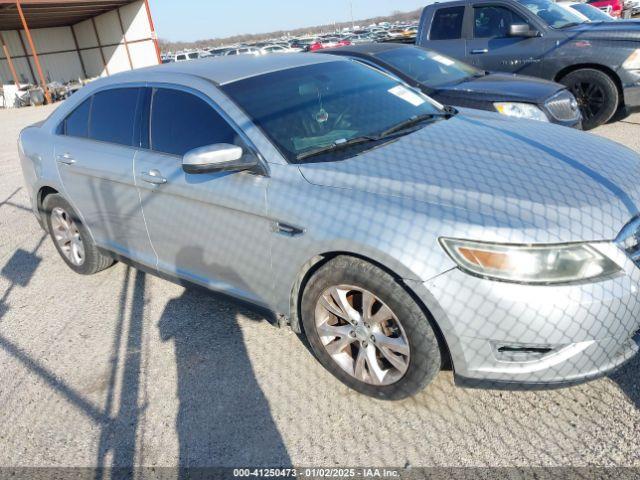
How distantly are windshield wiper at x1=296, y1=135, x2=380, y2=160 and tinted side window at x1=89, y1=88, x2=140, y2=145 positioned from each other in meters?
1.37

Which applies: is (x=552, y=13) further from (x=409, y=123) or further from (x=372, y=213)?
(x=372, y=213)

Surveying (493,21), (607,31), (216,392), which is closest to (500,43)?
(493,21)

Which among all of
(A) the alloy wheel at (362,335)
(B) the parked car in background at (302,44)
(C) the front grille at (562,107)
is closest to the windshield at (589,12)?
(C) the front grille at (562,107)

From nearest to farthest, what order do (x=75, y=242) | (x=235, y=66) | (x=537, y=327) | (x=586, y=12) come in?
(x=537, y=327) → (x=235, y=66) → (x=75, y=242) → (x=586, y=12)

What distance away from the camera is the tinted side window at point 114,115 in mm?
3377

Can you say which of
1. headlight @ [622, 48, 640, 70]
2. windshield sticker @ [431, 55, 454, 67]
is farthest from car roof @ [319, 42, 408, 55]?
headlight @ [622, 48, 640, 70]

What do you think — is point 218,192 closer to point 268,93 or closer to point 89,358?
point 268,93

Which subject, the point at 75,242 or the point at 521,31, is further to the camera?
the point at 521,31

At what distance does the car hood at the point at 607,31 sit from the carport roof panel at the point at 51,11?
811 inches

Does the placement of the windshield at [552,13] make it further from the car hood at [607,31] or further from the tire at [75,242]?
the tire at [75,242]

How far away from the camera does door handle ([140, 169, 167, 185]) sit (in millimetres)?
3041

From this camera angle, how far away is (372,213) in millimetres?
2250

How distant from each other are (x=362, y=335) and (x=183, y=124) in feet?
5.50

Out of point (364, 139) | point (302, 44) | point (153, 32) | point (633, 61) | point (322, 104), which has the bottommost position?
point (302, 44)
